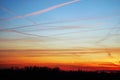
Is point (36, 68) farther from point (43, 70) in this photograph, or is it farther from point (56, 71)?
point (56, 71)

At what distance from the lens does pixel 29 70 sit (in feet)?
461

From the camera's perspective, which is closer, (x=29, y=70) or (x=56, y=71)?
(x=29, y=70)

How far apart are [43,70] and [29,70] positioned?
7.77m

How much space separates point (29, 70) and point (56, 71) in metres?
18.4

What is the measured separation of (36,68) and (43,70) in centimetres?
365

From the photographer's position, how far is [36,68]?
144750mm

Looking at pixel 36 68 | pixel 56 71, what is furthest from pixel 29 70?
pixel 56 71

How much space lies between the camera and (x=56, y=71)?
153 meters

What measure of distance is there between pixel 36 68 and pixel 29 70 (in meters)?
5.26

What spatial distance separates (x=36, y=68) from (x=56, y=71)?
1336 cm

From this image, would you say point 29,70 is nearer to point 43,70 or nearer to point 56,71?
point 43,70

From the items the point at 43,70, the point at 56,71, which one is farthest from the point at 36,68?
the point at 56,71
